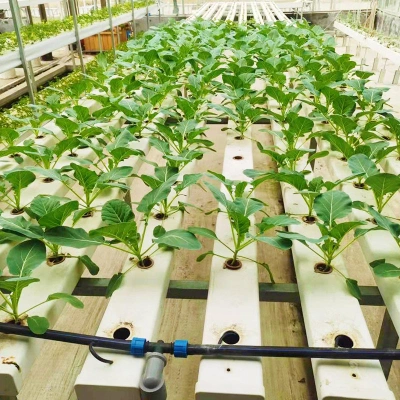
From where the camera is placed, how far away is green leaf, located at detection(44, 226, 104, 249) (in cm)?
112

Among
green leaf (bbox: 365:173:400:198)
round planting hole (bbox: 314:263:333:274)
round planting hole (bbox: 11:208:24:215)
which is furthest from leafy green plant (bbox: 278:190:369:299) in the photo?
round planting hole (bbox: 11:208:24:215)

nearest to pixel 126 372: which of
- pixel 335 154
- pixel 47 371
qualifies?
pixel 47 371

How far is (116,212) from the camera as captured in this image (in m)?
1.28

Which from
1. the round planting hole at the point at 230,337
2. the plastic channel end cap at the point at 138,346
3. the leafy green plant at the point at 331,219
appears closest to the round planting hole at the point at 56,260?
the plastic channel end cap at the point at 138,346

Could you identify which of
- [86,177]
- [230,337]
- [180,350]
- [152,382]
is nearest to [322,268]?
[230,337]

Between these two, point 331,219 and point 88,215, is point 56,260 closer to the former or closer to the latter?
point 88,215

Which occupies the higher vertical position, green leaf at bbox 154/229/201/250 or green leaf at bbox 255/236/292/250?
green leaf at bbox 154/229/201/250

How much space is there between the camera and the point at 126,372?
3.08ft

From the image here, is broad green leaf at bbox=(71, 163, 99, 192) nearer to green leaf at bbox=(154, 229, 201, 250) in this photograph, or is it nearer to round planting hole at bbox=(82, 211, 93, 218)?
round planting hole at bbox=(82, 211, 93, 218)

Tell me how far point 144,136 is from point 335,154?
946 mm

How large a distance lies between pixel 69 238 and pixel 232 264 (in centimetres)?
48

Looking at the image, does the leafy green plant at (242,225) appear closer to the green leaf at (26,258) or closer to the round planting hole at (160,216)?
the round planting hole at (160,216)

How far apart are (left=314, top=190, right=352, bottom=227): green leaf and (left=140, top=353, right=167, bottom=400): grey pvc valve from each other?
632mm

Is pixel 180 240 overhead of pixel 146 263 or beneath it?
overhead
